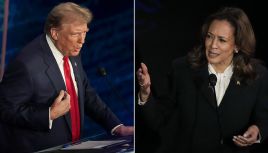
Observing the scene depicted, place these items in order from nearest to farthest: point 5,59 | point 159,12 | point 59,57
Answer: point 5,59 < point 59,57 < point 159,12

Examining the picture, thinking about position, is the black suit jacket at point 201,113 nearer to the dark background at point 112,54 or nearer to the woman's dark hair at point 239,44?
the woman's dark hair at point 239,44

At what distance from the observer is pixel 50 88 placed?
143 inches

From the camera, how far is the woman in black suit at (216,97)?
4113mm

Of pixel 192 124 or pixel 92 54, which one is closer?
pixel 92 54

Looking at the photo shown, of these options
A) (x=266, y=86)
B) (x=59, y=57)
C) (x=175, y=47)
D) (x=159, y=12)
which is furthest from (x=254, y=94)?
(x=59, y=57)

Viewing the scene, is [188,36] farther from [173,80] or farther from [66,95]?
[66,95]

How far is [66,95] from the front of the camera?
3.74 m

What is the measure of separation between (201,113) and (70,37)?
1.34 m

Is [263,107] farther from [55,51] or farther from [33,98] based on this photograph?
[33,98]

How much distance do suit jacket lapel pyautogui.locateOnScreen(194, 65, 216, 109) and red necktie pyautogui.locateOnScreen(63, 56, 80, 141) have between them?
3.55 ft

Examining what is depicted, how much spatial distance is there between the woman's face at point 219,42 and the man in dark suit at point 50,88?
1.08 m

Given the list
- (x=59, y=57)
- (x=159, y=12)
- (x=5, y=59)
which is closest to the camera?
(x=5, y=59)

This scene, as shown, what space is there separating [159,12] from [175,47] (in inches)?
13.3

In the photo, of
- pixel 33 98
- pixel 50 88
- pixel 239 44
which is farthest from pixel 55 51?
pixel 239 44
